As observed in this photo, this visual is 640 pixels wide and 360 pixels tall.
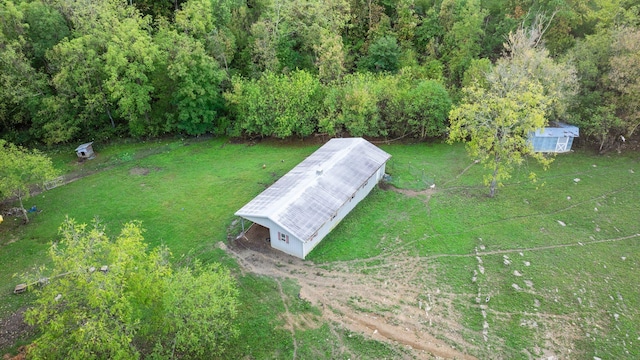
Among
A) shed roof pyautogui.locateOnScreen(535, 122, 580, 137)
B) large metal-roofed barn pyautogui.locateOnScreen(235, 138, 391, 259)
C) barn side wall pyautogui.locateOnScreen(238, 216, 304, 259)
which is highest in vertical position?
shed roof pyautogui.locateOnScreen(535, 122, 580, 137)

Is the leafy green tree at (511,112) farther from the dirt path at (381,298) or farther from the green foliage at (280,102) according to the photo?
the green foliage at (280,102)

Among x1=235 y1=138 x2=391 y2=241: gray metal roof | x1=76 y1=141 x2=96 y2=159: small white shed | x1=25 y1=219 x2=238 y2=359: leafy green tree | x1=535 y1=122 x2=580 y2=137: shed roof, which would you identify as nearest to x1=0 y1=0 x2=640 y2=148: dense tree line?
x1=535 y1=122 x2=580 y2=137: shed roof

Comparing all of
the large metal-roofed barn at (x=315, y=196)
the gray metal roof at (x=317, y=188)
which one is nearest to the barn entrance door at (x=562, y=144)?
the gray metal roof at (x=317, y=188)

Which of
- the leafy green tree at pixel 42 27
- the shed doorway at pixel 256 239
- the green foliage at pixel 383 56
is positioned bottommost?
the shed doorway at pixel 256 239

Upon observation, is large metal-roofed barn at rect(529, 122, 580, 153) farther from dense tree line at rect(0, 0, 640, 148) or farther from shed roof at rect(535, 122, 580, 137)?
dense tree line at rect(0, 0, 640, 148)

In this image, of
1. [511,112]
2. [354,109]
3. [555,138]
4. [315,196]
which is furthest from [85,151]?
[555,138]

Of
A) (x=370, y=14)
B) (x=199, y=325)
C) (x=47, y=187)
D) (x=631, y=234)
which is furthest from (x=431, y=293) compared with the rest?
(x=370, y=14)
